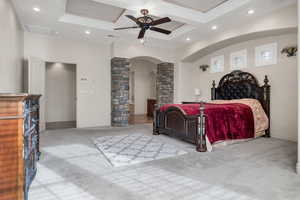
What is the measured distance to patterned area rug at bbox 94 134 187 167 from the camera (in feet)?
9.66

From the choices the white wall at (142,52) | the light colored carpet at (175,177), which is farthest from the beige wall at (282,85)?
the white wall at (142,52)

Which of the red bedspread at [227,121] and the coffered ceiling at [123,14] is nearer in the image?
the red bedspread at [227,121]

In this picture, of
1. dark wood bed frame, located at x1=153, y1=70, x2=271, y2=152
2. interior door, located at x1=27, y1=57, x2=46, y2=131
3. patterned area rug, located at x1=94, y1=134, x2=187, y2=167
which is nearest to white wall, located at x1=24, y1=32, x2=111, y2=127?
interior door, located at x1=27, y1=57, x2=46, y2=131

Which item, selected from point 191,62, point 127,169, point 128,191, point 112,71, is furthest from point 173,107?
point 191,62

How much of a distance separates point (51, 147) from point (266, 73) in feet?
18.5

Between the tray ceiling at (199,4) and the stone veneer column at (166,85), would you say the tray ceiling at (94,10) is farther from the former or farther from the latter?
the stone veneer column at (166,85)

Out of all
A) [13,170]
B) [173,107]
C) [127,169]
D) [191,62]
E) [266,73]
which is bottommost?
[127,169]

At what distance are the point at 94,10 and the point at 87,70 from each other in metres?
2.24

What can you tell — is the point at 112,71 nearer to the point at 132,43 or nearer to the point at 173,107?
the point at 132,43

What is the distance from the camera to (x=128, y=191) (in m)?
1.94

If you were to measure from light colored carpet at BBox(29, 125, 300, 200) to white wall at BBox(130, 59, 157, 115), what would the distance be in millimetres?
6497

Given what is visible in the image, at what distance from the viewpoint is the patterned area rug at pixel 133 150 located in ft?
9.66

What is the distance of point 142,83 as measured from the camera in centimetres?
995

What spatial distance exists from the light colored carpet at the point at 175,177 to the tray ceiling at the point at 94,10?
130 inches
